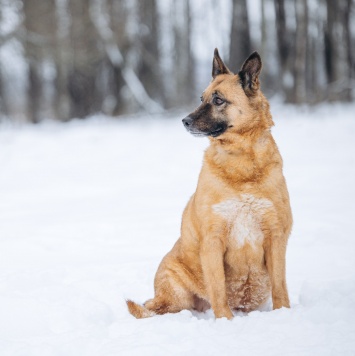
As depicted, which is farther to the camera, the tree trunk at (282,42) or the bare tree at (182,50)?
the bare tree at (182,50)

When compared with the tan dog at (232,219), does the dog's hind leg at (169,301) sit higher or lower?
lower

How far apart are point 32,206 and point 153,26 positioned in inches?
612

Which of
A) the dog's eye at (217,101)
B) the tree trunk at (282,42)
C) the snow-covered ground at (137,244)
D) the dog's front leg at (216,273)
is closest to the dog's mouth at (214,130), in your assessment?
the dog's eye at (217,101)

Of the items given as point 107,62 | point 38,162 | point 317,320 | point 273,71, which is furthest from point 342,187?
point 273,71

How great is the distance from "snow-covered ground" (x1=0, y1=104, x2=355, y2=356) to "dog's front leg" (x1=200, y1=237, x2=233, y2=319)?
5.5 inches

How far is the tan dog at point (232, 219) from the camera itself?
3.35 meters

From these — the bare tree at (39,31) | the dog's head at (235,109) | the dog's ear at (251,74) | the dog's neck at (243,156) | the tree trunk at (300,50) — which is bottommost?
the dog's neck at (243,156)

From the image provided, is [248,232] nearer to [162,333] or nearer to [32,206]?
[162,333]

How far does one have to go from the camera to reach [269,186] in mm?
3361

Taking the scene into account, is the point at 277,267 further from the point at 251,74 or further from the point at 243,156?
Result: the point at 251,74

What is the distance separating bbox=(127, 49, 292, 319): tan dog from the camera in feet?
11.0

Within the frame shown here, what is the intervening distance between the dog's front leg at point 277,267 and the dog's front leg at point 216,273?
33cm

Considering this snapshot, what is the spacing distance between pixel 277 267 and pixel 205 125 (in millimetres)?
1148

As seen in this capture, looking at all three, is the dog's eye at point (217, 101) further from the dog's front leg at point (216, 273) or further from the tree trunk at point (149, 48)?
the tree trunk at point (149, 48)
